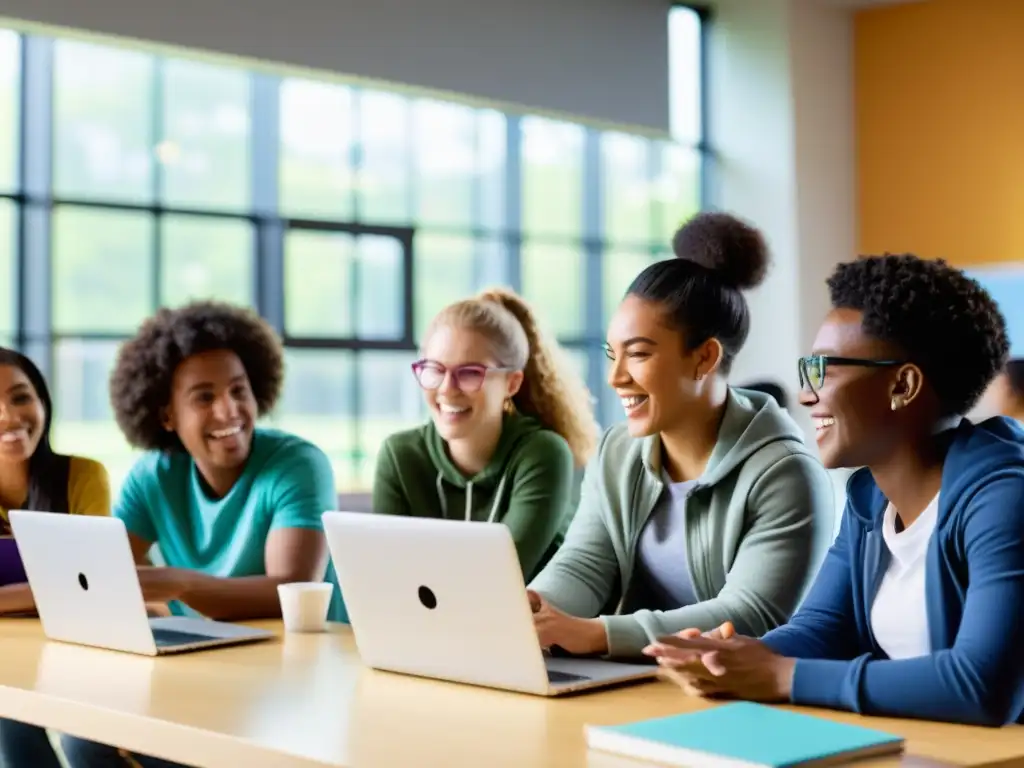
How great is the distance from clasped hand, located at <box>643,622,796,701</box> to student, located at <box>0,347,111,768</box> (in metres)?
1.60

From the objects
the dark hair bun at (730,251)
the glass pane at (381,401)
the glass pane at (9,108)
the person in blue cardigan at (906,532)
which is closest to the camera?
the person in blue cardigan at (906,532)

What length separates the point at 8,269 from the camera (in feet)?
20.7

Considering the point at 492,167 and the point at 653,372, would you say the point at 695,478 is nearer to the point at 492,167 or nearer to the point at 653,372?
the point at 653,372

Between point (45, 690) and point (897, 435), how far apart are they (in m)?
1.15

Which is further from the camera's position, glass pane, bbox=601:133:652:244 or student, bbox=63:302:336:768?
glass pane, bbox=601:133:652:244

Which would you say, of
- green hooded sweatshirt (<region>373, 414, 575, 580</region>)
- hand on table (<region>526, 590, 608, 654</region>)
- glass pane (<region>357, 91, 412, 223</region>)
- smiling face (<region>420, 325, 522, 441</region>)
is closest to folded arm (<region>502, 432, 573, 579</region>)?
green hooded sweatshirt (<region>373, 414, 575, 580</region>)

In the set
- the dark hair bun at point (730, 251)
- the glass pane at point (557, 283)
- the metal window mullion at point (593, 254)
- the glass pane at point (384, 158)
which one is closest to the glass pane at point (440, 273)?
the glass pane at point (384, 158)

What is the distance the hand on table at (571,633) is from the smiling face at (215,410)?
1.16m

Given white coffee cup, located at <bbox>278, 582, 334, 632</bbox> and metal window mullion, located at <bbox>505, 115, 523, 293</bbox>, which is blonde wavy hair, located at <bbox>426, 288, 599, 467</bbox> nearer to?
white coffee cup, located at <bbox>278, 582, 334, 632</bbox>

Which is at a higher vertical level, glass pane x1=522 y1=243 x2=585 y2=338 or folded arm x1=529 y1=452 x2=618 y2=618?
glass pane x1=522 y1=243 x2=585 y2=338

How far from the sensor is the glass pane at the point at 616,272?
8.64 metres

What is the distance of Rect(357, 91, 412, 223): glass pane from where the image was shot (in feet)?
24.5

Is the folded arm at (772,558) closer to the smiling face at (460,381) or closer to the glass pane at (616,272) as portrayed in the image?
the smiling face at (460,381)

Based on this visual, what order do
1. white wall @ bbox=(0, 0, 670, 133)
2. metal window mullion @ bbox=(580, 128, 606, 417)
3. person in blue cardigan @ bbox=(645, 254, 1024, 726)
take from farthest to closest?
metal window mullion @ bbox=(580, 128, 606, 417) → white wall @ bbox=(0, 0, 670, 133) → person in blue cardigan @ bbox=(645, 254, 1024, 726)
